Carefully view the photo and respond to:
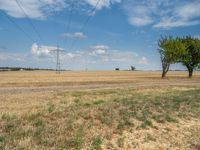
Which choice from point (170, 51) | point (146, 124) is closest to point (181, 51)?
point (170, 51)

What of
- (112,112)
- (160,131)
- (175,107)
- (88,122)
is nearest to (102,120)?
(88,122)

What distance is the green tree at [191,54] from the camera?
251 ft

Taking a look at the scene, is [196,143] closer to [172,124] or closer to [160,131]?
[160,131]

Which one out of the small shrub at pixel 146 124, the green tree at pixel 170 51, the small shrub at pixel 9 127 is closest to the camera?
the small shrub at pixel 9 127

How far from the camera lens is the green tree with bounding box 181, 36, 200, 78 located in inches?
3014

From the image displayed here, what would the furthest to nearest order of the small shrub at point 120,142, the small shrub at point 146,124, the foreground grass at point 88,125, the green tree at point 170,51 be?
the green tree at point 170,51
the small shrub at point 146,124
the small shrub at point 120,142
the foreground grass at point 88,125

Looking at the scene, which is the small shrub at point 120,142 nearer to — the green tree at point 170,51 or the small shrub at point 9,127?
the small shrub at point 9,127

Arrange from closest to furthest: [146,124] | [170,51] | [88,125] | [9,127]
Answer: [9,127]
[88,125]
[146,124]
[170,51]

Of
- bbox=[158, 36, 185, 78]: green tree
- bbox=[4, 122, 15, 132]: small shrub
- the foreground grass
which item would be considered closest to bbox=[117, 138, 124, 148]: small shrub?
the foreground grass

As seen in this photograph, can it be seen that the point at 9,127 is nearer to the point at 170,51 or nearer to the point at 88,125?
the point at 88,125

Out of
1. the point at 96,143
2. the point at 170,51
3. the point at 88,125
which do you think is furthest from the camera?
the point at 170,51

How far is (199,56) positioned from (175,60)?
23.5 feet

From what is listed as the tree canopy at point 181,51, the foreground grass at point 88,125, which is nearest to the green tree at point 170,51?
the tree canopy at point 181,51

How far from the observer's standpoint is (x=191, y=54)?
256 feet
